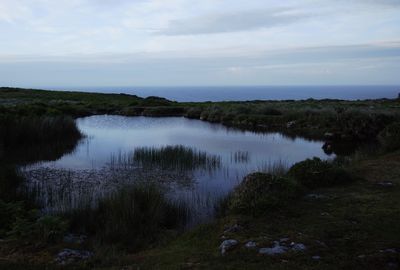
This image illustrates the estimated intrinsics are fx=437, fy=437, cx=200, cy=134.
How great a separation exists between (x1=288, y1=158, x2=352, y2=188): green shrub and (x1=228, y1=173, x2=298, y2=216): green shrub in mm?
1482

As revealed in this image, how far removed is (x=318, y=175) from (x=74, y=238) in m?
Answer: 5.97

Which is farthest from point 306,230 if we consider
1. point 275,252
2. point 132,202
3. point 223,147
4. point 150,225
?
point 223,147

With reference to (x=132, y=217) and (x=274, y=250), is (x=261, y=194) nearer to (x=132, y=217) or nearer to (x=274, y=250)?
(x=274, y=250)

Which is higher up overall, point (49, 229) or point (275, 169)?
point (275, 169)

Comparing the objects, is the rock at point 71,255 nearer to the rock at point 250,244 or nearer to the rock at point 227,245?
the rock at point 227,245

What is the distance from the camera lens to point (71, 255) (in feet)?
21.2

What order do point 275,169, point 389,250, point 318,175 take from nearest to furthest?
point 389,250, point 318,175, point 275,169

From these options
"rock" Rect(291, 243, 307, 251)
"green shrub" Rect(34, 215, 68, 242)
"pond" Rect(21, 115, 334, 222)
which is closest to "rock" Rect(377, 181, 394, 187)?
"pond" Rect(21, 115, 334, 222)

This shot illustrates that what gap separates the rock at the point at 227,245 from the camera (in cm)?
630

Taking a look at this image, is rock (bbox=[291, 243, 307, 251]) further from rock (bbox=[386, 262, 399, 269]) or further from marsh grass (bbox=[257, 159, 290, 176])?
marsh grass (bbox=[257, 159, 290, 176])

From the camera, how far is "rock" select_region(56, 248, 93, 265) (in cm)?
624

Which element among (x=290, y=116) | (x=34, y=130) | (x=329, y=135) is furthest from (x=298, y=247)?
(x=290, y=116)

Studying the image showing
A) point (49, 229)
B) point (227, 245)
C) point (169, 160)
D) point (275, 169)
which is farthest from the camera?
point (169, 160)

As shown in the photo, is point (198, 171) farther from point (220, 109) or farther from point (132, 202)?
point (220, 109)
